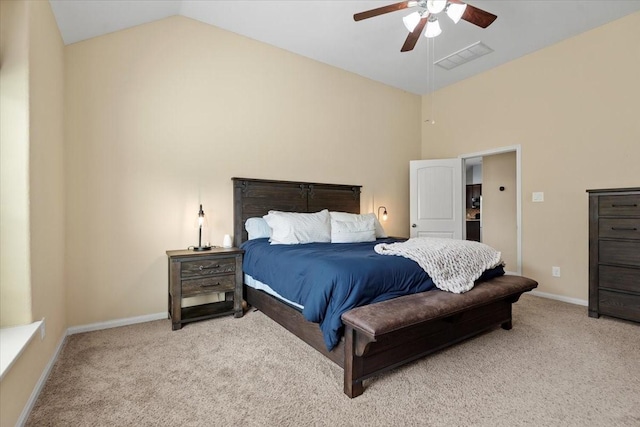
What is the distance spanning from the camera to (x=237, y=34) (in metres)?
3.60

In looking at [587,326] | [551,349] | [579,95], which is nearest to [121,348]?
[551,349]

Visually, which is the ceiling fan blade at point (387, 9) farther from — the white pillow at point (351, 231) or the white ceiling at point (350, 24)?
the white pillow at point (351, 231)

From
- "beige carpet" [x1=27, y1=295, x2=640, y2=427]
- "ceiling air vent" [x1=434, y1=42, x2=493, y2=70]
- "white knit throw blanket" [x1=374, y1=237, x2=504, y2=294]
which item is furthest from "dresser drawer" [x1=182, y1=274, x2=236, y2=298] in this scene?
"ceiling air vent" [x1=434, y1=42, x2=493, y2=70]

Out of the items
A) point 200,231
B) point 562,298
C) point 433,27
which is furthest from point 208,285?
point 562,298

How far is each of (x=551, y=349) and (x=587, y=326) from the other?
32.9 inches

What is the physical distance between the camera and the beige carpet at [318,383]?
159 cm

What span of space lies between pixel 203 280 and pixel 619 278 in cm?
392

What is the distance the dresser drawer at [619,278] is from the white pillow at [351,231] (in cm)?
223

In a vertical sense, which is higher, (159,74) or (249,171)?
(159,74)

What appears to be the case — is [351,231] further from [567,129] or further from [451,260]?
[567,129]

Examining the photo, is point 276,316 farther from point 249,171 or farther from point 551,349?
point 551,349

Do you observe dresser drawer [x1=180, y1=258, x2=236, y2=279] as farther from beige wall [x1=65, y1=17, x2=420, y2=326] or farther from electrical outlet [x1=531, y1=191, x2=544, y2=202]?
electrical outlet [x1=531, y1=191, x2=544, y2=202]

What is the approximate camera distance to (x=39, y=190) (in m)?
1.92

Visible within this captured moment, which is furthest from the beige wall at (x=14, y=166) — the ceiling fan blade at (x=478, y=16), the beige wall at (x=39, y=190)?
the ceiling fan blade at (x=478, y=16)
